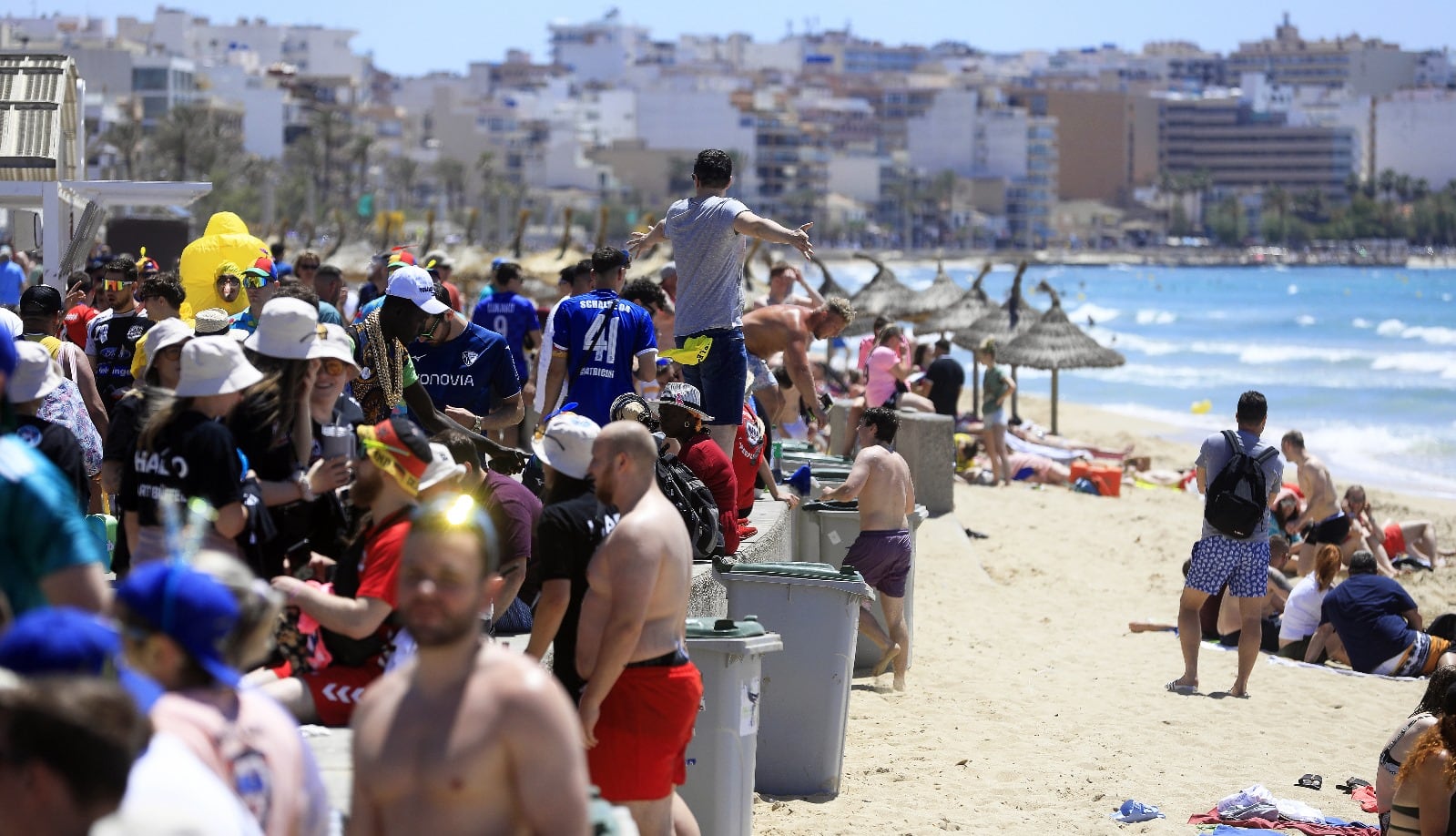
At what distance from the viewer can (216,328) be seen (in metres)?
6.10

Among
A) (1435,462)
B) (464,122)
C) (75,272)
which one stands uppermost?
(464,122)

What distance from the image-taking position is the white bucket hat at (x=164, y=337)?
203 inches

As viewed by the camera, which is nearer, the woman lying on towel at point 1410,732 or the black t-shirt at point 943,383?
the woman lying on towel at point 1410,732

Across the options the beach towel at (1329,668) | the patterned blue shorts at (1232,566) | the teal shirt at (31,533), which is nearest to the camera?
the teal shirt at (31,533)

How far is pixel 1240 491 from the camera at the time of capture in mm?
8164

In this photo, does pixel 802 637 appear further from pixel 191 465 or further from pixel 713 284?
pixel 191 465

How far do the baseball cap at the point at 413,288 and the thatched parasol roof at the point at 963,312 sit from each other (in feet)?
67.4

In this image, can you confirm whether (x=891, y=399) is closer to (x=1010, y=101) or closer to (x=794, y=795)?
(x=794, y=795)

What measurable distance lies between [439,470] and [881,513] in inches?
167

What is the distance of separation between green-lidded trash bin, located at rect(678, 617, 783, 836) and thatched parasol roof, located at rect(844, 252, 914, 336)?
21.4 m

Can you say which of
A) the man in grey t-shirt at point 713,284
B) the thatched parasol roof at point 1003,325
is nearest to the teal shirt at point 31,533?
the man in grey t-shirt at point 713,284

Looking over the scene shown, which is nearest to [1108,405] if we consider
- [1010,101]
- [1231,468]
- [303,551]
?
[1231,468]

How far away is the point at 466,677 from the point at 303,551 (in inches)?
61.3

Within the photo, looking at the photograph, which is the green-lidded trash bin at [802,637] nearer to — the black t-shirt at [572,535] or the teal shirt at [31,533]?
the black t-shirt at [572,535]
